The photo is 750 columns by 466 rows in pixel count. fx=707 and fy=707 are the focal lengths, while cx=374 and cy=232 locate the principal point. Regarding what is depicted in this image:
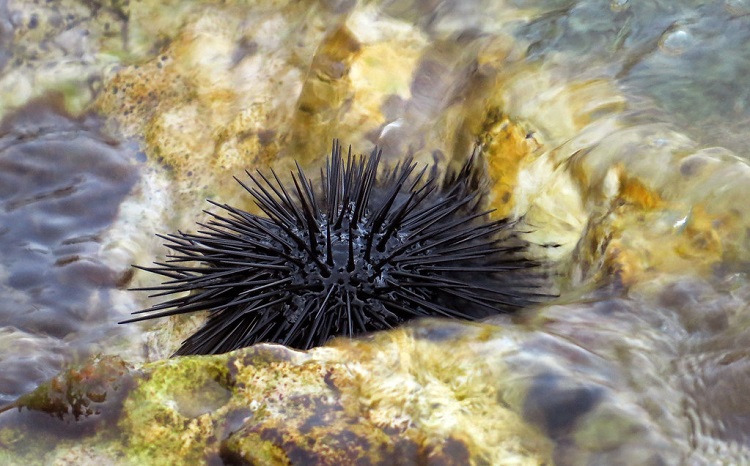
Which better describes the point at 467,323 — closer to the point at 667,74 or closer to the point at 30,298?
the point at 667,74

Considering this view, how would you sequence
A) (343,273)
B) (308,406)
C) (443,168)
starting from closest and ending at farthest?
(308,406) < (343,273) < (443,168)

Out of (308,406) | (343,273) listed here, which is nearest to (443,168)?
(343,273)

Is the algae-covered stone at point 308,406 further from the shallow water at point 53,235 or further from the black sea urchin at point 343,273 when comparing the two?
the shallow water at point 53,235

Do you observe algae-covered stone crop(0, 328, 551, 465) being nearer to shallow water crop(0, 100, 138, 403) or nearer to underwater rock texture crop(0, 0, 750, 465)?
underwater rock texture crop(0, 0, 750, 465)

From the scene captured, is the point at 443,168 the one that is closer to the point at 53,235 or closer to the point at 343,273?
the point at 343,273

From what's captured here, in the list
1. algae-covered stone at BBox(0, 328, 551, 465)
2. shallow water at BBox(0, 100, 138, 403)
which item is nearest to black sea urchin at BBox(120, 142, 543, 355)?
algae-covered stone at BBox(0, 328, 551, 465)

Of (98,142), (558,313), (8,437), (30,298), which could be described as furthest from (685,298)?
(98,142)

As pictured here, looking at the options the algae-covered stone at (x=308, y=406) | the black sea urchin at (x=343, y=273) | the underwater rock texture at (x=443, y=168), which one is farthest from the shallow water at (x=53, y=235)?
the algae-covered stone at (x=308, y=406)
